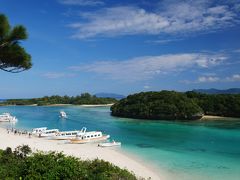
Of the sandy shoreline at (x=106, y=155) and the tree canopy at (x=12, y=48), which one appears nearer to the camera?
the tree canopy at (x=12, y=48)

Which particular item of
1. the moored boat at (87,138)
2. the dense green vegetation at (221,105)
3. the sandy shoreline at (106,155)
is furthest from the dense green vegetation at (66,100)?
the sandy shoreline at (106,155)

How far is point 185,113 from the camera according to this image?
3076 inches

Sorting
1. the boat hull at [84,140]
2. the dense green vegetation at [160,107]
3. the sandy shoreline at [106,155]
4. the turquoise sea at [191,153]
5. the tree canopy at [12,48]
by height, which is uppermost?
the tree canopy at [12,48]

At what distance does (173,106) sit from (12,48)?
64.2 meters

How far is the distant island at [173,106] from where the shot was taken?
78.7 m

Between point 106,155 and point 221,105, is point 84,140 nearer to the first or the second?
point 106,155

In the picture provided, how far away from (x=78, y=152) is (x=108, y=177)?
2199 cm

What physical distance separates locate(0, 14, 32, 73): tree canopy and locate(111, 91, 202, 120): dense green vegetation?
6296cm

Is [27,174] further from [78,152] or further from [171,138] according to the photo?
[171,138]

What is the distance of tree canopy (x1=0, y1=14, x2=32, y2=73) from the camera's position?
55.1 feet

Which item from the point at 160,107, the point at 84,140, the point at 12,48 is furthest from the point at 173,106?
the point at 12,48

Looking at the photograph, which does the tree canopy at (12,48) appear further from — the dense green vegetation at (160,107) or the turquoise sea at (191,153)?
the dense green vegetation at (160,107)

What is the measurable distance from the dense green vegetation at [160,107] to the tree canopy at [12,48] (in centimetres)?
6296

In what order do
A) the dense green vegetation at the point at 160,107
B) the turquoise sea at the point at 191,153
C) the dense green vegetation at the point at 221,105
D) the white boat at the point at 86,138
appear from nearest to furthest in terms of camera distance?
A: the turquoise sea at the point at 191,153
the white boat at the point at 86,138
the dense green vegetation at the point at 160,107
the dense green vegetation at the point at 221,105
